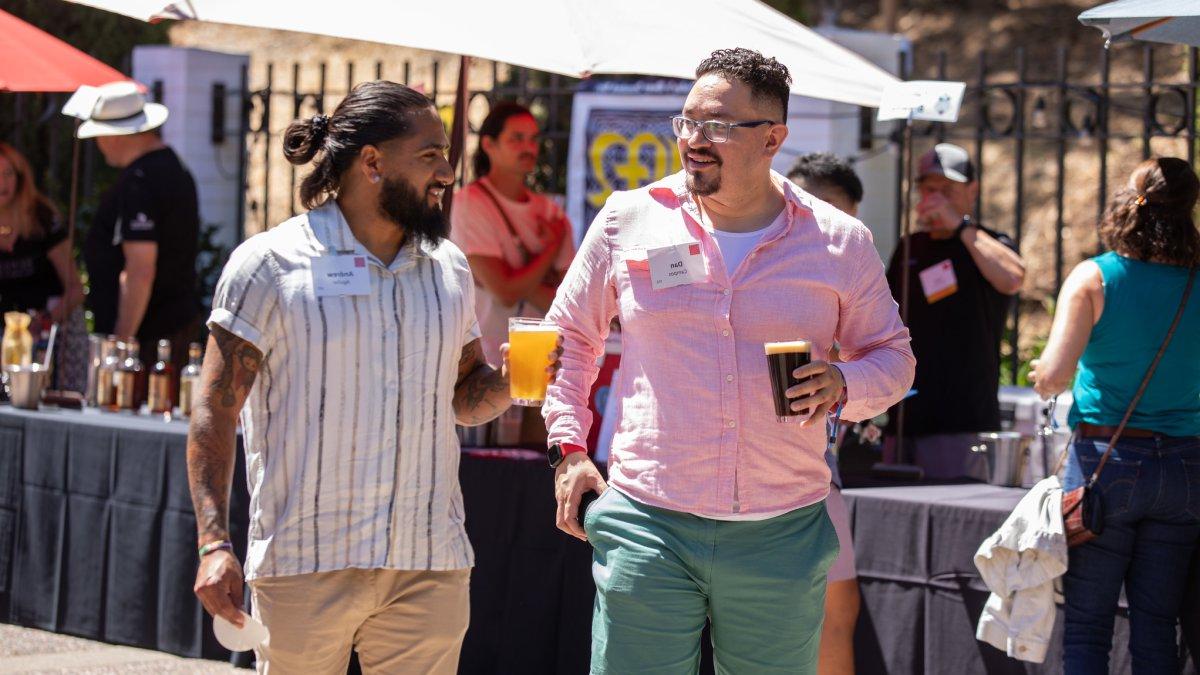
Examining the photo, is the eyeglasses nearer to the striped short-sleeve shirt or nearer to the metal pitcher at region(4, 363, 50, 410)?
the striped short-sleeve shirt

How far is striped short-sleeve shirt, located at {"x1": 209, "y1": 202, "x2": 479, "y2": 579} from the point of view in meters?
3.21

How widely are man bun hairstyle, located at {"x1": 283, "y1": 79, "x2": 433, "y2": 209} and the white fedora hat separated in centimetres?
345

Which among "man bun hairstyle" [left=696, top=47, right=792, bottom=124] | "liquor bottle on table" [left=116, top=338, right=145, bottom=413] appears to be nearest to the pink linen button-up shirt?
"man bun hairstyle" [left=696, top=47, right=792, bottom=124]

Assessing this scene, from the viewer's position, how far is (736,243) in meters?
3.16

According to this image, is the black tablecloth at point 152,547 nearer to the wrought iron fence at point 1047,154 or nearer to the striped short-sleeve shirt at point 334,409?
the striped short-sleeve shirt at point 334,409

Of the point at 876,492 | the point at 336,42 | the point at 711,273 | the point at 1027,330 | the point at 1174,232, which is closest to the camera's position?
the point at 711,273

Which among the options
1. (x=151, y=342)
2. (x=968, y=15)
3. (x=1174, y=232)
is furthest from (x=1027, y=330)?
(x=1174, y=232)

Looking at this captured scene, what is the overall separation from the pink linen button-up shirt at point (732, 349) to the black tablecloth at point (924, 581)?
149 centimetres

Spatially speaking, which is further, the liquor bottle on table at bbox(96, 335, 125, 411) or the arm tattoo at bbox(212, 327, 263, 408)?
the liquor bottle on table at bbox(96, 335, 125, 411)

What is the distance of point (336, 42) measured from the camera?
67.8ft

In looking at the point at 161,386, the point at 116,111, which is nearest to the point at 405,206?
the point at 161,386

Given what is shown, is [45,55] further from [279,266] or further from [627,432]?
[627,432]

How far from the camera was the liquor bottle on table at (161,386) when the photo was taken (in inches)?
239

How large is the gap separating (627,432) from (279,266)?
0.79 metres
